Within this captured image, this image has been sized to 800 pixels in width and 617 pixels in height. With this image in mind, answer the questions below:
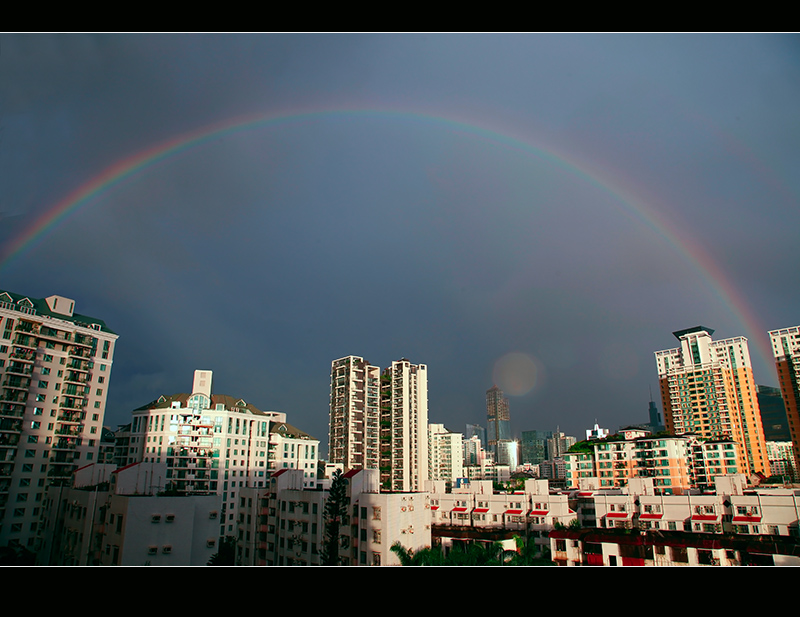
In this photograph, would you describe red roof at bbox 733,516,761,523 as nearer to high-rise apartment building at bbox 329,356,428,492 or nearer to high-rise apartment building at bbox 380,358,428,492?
high-rise apartment building at bbox 380,358,428,492

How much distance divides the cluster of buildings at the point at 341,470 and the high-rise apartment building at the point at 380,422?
0.09m

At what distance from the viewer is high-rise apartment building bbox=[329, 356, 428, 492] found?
2658 cm

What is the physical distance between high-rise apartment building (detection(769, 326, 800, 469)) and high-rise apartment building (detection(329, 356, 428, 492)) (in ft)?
77.1

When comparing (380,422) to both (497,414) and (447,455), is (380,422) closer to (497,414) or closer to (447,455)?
(447,455)

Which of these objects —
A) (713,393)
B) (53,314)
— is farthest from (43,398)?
(713,393)

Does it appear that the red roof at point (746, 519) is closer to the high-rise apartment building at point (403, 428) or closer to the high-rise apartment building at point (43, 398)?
the high-rise apartment building at point (403, 428)

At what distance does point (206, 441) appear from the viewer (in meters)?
22.1

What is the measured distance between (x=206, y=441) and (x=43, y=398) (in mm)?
7167

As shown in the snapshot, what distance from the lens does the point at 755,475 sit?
29.1 metres

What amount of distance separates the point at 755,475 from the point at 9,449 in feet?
123

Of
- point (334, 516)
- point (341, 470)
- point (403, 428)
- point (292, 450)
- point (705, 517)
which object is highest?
point (403, 428)

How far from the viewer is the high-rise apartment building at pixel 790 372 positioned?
3033cm

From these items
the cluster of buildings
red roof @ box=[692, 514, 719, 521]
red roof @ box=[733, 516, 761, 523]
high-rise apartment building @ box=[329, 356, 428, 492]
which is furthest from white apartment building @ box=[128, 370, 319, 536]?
red roof @ box=[733, 516, 761, 523]

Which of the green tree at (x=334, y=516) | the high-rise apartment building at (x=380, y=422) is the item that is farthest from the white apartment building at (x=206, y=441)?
the green tree at (x=334, y=516)
